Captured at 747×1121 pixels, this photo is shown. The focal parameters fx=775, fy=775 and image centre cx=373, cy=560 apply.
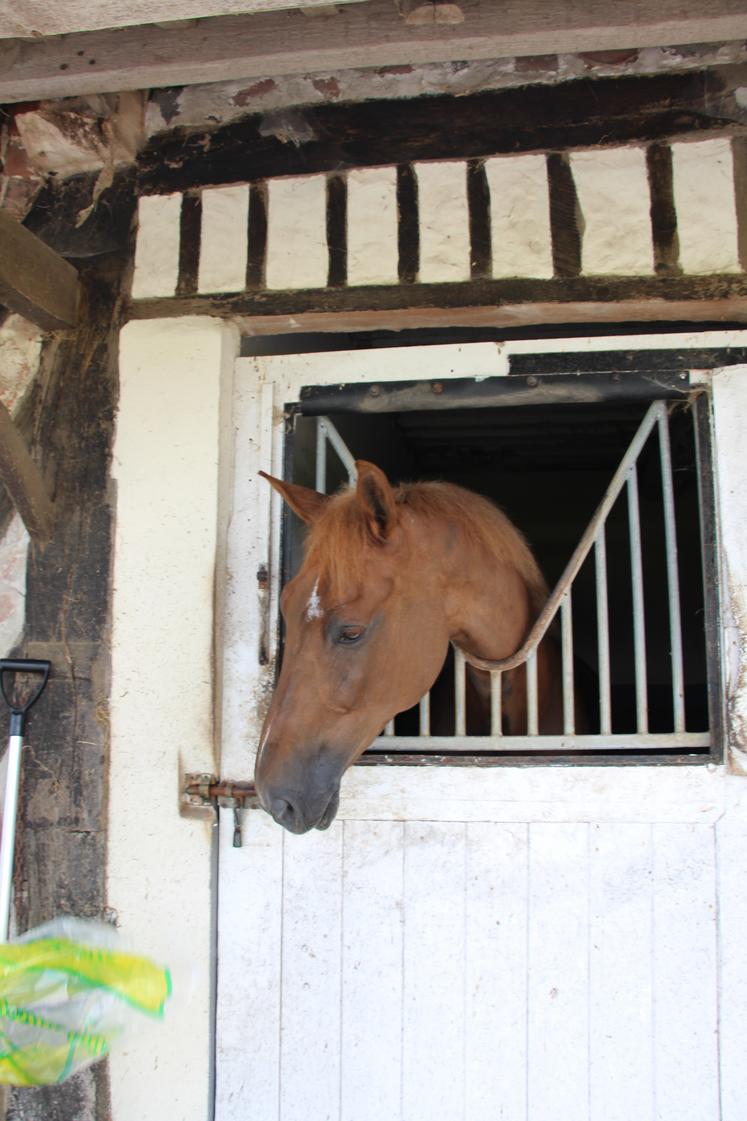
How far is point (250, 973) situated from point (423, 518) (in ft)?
4.11

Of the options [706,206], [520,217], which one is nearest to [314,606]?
[520,217]

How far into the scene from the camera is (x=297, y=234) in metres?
2.16

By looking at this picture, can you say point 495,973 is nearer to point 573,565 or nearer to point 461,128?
point 573,565

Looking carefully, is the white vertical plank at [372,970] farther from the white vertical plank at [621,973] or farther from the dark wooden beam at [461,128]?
the dark wooden beam at [461,128]


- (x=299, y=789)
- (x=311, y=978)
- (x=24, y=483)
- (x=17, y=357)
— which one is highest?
(x=17, y=357)

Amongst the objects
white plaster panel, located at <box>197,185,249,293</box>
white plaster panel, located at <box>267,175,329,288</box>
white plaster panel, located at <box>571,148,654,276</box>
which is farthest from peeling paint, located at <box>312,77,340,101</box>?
white plaster panel, located at <box>571,148,654,276</box>

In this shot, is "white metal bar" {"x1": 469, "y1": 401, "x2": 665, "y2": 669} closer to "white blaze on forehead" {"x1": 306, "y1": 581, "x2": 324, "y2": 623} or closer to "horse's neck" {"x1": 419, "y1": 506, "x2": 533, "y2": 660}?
"horse's neck" {"x1": 419, "y1": 506, "x2": 533, "y2": 660}

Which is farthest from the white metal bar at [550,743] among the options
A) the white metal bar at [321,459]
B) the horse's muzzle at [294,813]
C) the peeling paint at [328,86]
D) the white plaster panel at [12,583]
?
the peeling paint at [328,86]

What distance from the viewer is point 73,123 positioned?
222 centimetres

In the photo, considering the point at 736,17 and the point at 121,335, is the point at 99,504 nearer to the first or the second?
the point at 121,335

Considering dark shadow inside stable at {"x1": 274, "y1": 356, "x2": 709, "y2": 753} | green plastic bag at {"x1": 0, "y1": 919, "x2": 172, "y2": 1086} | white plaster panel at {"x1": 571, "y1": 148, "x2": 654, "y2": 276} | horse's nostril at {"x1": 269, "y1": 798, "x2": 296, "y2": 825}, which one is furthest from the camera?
dark shadow inside stable at {"x1": 274, "y1": 356, "x2": 709, "y2": 753}

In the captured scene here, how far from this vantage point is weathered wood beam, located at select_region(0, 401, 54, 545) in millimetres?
1972

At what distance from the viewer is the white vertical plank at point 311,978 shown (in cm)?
195

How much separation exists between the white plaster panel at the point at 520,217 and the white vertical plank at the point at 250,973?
5.26ft
